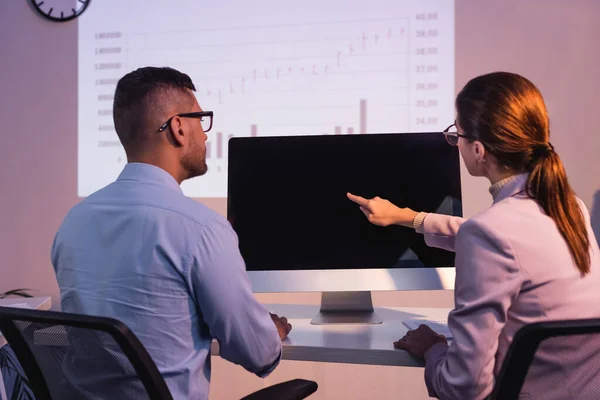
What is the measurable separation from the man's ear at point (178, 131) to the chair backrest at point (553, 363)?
0.85m

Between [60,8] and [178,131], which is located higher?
[60,8]

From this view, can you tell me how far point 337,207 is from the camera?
1.78 m

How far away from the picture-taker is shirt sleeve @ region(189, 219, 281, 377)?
110 cm

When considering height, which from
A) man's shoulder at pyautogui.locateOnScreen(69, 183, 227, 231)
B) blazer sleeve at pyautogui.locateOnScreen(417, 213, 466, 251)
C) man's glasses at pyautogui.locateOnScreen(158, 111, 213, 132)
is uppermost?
man's glasses at pyautogui.locateOnScreen(158, 111, 213, 132)

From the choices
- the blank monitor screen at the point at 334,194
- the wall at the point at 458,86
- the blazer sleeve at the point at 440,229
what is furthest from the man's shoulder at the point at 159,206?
the wall at the point at 458,86

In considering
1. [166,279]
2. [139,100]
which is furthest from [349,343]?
[139,100]

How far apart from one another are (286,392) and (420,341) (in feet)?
1.38

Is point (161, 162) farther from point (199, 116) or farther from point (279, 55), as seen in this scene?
point (279, 55)

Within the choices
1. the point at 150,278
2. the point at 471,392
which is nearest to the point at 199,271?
the point at 150,278

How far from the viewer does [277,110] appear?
2855mm

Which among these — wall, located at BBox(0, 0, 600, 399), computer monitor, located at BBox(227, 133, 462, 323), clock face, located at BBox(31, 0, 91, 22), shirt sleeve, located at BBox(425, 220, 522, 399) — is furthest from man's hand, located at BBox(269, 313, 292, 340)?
clock face, located at BBox(31, 0, 91, 22)

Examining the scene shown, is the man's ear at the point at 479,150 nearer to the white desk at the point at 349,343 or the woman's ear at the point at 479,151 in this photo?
the woman's ear at the point at 479,151

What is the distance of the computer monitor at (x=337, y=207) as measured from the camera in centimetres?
174

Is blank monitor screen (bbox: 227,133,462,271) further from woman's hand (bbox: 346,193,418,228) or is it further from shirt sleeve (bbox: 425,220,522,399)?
shirt sleeve (bbox: 425,220,522,399)
